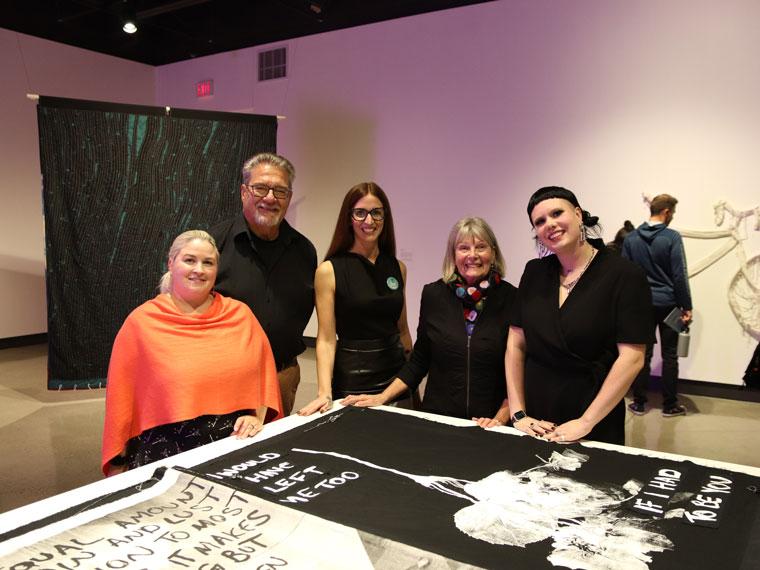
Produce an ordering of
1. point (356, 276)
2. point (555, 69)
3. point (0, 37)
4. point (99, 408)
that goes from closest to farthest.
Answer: point (356, 276) < point (99, 408) < point (555, 69) < point (0, 37)

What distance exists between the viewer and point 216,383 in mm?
1824

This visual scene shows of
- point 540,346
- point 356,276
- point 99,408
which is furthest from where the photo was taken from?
point 99,408

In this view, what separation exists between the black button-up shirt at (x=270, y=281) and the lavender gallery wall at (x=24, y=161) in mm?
5414

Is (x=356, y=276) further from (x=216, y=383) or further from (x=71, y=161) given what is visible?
(x=71, y=161)

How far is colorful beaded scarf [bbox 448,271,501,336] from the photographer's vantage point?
201 centimetres

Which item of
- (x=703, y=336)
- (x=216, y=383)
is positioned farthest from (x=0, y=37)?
(x=703, y=336)

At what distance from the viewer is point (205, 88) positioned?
7535 mm

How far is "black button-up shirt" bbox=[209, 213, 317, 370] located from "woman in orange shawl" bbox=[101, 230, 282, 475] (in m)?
0.24

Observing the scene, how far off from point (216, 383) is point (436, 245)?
14.8 ft

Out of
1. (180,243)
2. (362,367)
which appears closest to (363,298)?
(362,367)

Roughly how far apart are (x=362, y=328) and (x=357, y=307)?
90 millimetres

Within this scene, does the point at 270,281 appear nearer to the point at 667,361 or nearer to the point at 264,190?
the point at 264,190

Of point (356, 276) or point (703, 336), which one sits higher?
point (356, 276)

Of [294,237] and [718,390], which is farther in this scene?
[718,390]
